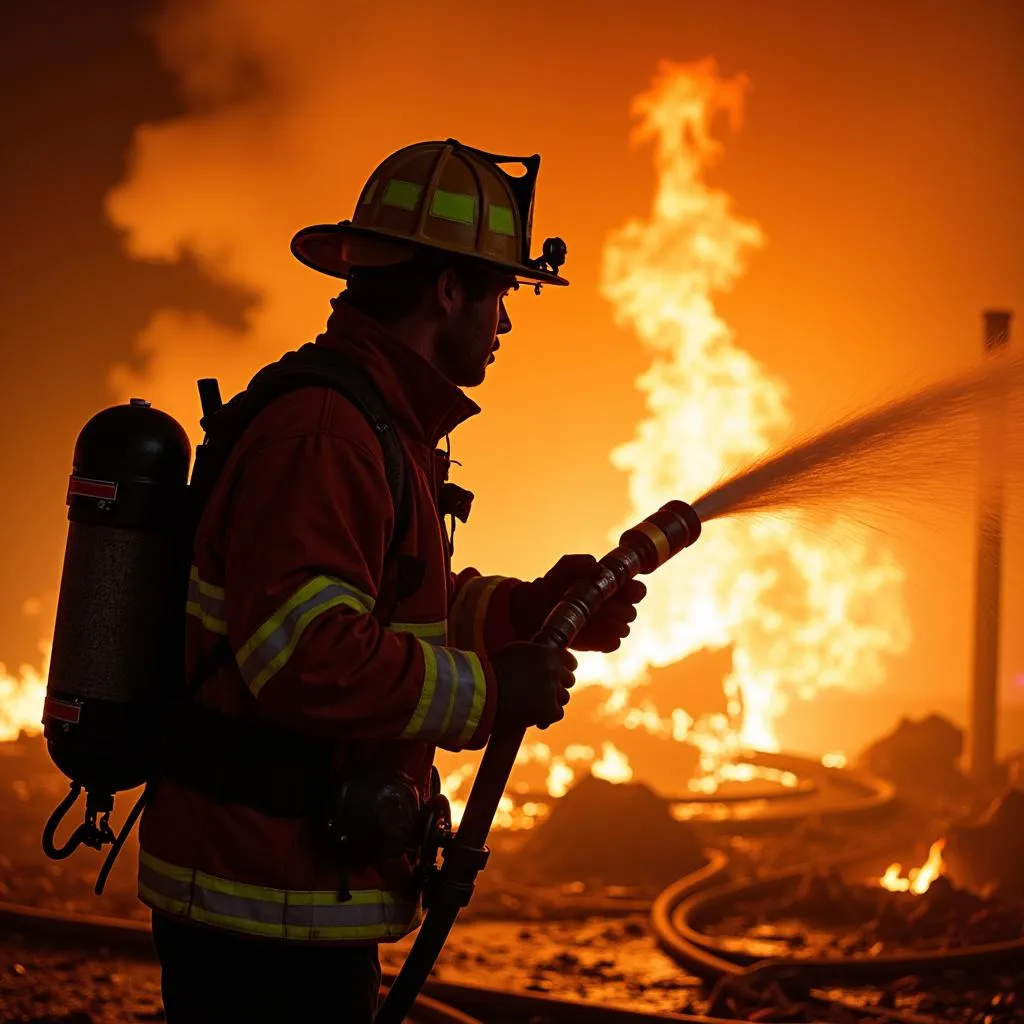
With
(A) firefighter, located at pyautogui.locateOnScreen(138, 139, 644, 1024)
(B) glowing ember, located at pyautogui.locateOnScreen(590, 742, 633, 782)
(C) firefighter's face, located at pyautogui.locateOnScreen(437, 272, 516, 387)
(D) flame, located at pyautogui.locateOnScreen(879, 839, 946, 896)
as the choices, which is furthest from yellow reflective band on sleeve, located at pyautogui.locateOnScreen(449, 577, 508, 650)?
(B) glowing ember, located at pyautogui.locateOnScreen(590, 742, 633, 782)

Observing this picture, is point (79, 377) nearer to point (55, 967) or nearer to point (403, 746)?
point (55, 967)

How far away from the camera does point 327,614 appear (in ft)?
5.38

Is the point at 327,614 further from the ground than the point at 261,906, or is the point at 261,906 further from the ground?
the point at 327,614

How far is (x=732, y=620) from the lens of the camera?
1447 cm

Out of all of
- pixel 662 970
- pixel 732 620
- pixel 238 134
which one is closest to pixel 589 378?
pixel 732 620

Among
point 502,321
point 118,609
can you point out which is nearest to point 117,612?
point 118,609

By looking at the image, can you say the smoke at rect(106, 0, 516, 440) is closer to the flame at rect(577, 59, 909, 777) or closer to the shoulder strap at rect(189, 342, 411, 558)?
the flame at rect(577, 59, 909, 777)

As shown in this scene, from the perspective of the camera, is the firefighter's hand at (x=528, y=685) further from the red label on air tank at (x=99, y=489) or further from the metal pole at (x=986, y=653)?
the metal pole at (x=986, y=653)

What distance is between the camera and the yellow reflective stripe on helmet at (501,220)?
2.13 meters

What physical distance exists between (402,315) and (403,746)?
701 millimetres

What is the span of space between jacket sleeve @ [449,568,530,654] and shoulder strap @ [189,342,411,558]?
1.95 feet

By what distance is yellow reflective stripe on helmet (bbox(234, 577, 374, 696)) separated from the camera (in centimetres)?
164

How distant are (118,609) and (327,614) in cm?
47

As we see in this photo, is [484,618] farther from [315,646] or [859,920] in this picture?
[859,920]
